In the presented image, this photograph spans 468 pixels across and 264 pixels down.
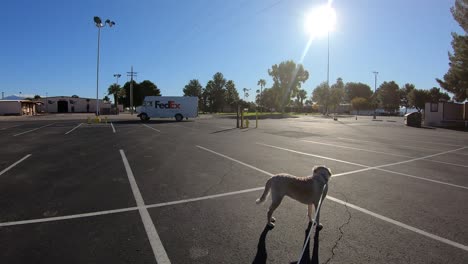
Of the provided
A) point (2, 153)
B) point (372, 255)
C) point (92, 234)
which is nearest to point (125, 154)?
point (2, 153)

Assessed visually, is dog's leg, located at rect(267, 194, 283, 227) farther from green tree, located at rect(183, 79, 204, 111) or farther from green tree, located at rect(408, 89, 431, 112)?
green tree, located at rect(183, 79, 204, 111)

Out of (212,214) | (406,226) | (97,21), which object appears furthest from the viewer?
(97,21)

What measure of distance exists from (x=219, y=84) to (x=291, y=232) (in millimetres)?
103763

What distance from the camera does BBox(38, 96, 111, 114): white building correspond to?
3191 inches

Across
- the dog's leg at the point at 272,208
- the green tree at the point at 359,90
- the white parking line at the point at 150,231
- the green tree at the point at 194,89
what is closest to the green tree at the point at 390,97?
the green tree at the point at 359,90

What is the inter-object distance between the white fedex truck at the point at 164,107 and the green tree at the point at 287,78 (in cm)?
4524

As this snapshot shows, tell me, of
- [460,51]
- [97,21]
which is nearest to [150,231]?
[460,51]

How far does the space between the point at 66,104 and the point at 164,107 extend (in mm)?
59680

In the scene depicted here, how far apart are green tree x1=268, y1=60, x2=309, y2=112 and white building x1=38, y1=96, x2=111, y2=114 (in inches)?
1787

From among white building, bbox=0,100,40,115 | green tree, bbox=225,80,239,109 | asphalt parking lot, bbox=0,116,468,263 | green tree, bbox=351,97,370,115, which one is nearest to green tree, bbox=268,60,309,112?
green tree, bbox=225,80,239,109

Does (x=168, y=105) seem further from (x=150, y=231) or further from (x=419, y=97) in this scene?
(x=419, y=97)

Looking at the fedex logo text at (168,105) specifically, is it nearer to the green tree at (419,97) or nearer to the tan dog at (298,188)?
the tan dog at (298,188)

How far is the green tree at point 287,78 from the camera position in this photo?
7862cm

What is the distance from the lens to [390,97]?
10725 centimetres
